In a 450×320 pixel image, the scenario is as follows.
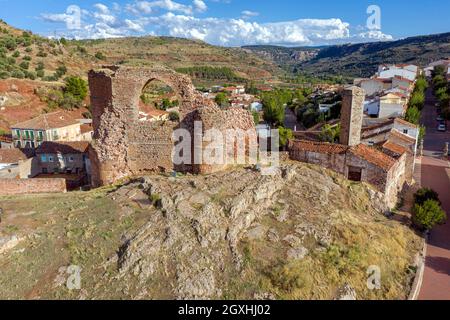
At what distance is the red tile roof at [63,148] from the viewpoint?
26.4 meters

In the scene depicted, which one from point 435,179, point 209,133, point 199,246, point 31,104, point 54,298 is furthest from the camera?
point 31,104

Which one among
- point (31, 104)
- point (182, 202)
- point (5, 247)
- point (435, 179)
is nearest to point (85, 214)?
point (5, 247)

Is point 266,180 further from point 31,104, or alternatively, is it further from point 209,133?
point 31,104

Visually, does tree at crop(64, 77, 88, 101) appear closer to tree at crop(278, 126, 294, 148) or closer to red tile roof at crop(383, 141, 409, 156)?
tree at crop(278, 126, 294, 148)

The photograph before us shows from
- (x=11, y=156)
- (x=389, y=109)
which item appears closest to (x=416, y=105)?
(x=389, y=109)

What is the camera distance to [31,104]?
43.6 meters

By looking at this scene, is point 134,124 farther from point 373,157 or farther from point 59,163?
point 59,163

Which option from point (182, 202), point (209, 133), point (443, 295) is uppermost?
point (209, 133)

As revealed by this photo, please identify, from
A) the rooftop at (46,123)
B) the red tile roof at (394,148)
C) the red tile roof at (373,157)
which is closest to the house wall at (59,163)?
the rooftop at (46,123)

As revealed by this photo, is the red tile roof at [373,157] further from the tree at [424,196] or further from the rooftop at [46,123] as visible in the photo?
the rooftop at [46,123]

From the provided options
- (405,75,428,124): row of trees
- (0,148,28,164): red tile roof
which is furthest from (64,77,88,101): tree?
(405,75,428,124): row of trees

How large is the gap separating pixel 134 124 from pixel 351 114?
1131 cm
